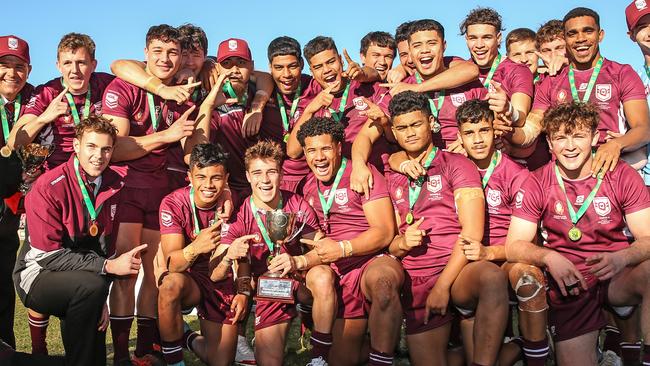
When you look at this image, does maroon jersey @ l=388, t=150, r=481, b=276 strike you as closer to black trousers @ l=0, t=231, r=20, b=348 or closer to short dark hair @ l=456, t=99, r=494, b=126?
short dark hair @ l=456, t=99, r=494, b=126

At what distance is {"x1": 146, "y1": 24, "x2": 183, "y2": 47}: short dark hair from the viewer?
649 centimetres

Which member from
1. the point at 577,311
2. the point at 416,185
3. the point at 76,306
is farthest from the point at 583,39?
the point at 76,306

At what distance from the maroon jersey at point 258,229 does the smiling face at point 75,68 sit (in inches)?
84.8

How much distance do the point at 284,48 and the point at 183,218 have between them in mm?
2218

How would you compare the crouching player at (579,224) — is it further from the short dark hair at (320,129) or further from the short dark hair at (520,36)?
the short dark hair at (520,36)

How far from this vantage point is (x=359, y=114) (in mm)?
6898

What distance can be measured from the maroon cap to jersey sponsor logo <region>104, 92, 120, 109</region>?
5.04 meters

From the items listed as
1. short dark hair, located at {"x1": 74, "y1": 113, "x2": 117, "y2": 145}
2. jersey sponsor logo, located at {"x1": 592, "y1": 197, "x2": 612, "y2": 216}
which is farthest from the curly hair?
jersey sponsor logo, located at {"x1": 592, "y1": 197, "x2": 612, "y2": 216}

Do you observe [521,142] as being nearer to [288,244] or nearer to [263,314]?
[288,244]

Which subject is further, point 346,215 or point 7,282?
point 7,282

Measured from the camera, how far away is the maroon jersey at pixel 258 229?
228 inches

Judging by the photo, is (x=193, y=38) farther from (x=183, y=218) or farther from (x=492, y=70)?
(x=492, y=70)

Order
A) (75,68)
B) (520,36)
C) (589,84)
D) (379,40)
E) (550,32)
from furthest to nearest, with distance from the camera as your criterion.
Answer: (379,40) < (520,36) < (550,32) < (75,68) < (589,84)

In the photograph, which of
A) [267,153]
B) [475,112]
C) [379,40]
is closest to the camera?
[475,112]
